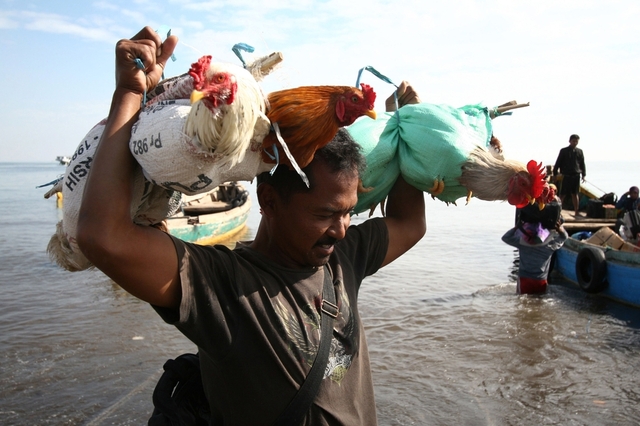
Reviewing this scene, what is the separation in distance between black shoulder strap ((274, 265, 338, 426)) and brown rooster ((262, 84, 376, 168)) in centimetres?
51

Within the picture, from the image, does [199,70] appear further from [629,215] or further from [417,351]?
[629,215]

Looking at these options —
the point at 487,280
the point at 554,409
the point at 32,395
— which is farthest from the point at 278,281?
the point at 487,280

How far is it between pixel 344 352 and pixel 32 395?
198 inches

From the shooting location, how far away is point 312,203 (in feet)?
5.75

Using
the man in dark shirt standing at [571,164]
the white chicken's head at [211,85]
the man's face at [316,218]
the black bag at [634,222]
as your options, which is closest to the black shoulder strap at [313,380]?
the man's face at [316,218]

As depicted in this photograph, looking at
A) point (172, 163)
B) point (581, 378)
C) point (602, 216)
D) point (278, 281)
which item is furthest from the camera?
point (602, 216)

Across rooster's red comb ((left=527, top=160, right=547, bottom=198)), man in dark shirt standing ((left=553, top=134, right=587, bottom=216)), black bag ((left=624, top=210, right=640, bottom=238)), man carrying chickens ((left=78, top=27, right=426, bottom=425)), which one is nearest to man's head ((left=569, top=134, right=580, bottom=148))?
man in dark shirt standing ((left=553, top=134, right=587, bottom=216))

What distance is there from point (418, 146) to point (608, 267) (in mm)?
8124

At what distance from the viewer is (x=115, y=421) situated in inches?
202

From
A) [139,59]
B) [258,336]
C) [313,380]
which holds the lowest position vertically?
[313,380]

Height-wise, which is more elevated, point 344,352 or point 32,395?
point 344,352

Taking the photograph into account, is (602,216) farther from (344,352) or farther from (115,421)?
(344,352)

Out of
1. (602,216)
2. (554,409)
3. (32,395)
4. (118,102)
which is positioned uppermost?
(118,102)

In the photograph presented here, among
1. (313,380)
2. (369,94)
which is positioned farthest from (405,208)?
(313,380)
